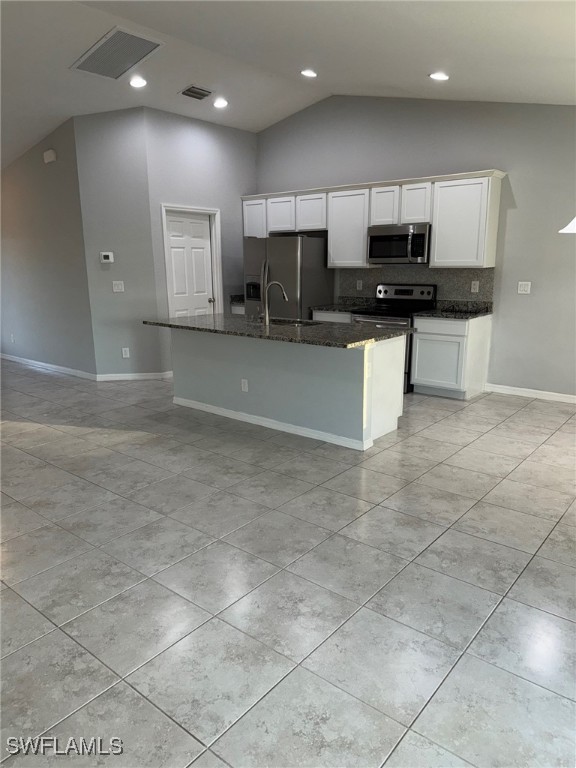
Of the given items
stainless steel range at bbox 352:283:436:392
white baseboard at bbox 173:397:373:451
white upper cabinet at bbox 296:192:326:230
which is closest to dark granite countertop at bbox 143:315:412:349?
white baseboard at bbox 173:397:373:451

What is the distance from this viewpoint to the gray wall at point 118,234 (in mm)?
5582

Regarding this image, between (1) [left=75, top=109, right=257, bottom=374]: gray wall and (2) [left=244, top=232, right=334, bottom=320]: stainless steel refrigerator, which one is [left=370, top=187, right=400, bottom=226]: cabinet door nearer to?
(2) [left=244, top=232, right=334, bottom=320]: stainless steel refrigerator

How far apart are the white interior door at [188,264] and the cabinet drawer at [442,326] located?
9.24 ft

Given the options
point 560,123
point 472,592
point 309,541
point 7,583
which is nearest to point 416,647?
point 472,592

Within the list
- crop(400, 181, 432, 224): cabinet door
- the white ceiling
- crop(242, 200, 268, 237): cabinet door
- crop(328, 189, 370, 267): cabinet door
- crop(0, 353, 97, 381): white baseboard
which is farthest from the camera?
crop(242, 200, 268, 237): cabinet door

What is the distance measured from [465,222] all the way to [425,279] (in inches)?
32.6

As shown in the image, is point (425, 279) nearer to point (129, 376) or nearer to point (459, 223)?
point (459, 223)

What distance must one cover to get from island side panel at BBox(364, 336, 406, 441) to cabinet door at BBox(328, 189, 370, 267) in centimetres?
209

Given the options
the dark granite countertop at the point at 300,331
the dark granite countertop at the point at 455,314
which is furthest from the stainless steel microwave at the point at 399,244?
the dark granite countertop at the point at 300,331

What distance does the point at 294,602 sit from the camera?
212cm

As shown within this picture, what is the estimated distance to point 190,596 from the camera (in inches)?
85.0

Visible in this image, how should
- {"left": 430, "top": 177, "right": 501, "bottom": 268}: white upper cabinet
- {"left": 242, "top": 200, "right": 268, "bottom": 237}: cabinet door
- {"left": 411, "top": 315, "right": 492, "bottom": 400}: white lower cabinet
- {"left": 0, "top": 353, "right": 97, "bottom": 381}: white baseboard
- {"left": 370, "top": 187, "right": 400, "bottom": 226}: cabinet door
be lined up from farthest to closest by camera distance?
{"left": 242, "top": 200, "right": 268, "bottom": 237}: cabinet door → {"left": 0, "top": 353, "right": 97, "bottom": 381}: white baseboard → {"left": 370, "top": 187, "right": 400, "bottom": 226}: cabinet door → {"left": 411, "top": 315, "right": 492, "bottom": 400}: white lower cabinet → {"left": 430, "top": 177, "right": 501, "bottom": 268}: white upper cabinet

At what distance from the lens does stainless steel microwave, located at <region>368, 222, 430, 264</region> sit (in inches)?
205

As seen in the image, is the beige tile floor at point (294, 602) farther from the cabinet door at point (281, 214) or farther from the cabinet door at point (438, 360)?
the cabinet door at point (281, 214)
